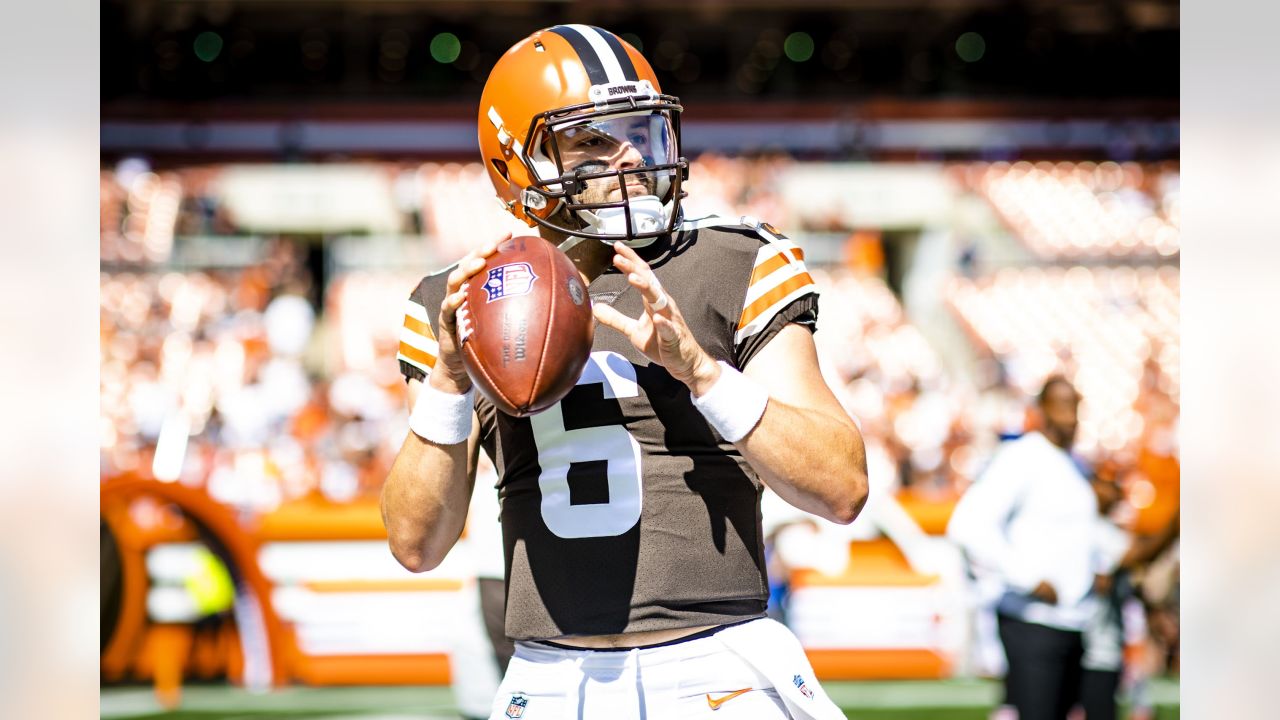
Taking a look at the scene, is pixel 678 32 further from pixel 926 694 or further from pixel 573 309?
pixel 573 309

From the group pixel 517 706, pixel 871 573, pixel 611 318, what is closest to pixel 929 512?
pixel 871 573

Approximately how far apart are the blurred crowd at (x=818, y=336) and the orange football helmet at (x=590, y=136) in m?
7.62

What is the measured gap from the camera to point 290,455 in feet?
33.0

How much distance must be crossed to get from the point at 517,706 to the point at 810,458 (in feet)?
1.69

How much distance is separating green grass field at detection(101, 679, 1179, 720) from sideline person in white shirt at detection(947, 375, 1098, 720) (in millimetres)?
1622

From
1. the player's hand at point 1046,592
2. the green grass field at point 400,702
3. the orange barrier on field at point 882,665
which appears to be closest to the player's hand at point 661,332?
the player's hand at point 1046,592

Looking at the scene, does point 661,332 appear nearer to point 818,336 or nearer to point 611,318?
point 611,318

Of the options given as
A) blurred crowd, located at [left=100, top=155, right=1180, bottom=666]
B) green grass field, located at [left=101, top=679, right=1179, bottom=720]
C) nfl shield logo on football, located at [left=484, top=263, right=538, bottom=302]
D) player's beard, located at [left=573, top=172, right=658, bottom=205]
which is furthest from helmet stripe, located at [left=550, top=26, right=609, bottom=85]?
blurred crowd, located at [left=100, top=155, right=1180, bottom=666]

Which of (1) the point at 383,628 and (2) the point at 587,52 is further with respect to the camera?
(1) the point at 383,628

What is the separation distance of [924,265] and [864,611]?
269 inches

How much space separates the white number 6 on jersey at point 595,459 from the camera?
180cm

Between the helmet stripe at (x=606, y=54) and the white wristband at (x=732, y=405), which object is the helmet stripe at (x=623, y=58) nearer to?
the helmet stripe at (x=606, y=54)
